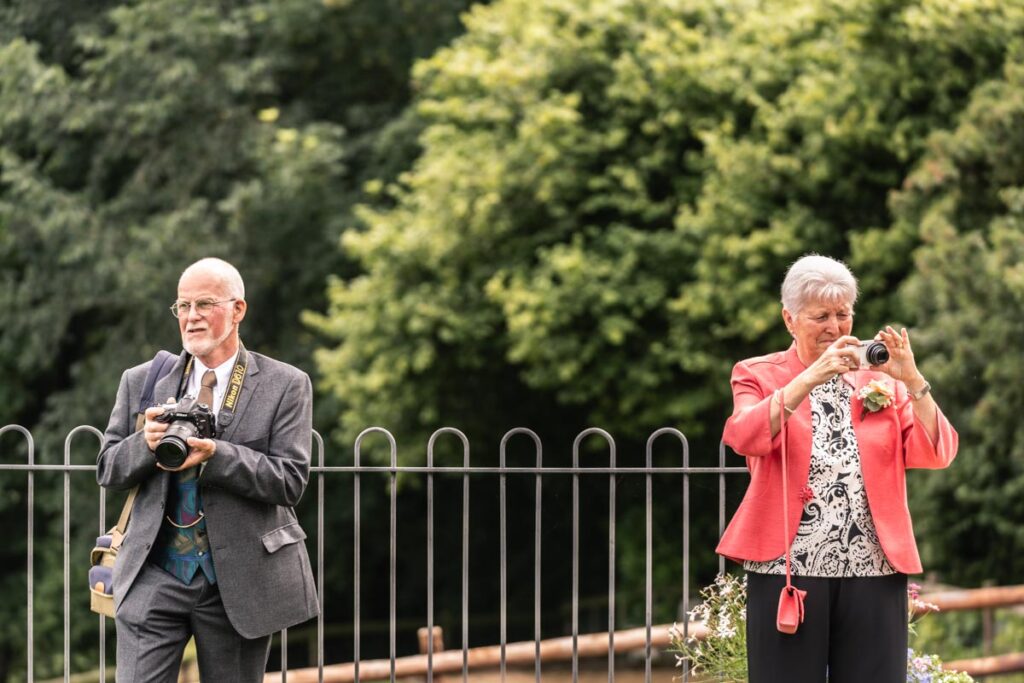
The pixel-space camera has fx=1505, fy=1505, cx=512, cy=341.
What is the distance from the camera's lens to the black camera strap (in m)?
4.08

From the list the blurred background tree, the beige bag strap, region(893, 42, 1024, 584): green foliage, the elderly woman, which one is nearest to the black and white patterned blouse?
the elderly woman

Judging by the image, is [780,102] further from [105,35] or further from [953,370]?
[105,35]

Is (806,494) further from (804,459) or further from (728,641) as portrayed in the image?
(728,641)

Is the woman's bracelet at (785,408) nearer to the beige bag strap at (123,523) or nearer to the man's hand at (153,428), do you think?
the man's hand at (153,428)

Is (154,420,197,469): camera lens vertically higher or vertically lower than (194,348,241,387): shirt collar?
lower

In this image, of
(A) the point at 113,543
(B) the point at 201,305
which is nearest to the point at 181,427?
(B) the point at 201,305

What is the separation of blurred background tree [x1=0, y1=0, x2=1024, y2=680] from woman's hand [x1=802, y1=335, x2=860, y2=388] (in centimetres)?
662

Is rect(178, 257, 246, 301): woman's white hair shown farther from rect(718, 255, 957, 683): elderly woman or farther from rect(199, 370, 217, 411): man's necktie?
rect(718, 255, 957, 683): elderly woman

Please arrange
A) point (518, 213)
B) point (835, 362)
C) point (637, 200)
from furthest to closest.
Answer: point (518, 213) → point (637, 200) → point (835, 362)

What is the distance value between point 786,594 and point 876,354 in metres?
0.63

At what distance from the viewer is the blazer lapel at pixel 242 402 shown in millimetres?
4074

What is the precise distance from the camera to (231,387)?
4.11 meters

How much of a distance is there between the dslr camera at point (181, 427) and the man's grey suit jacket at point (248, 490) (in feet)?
0.21

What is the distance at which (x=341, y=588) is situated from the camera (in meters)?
18.9
